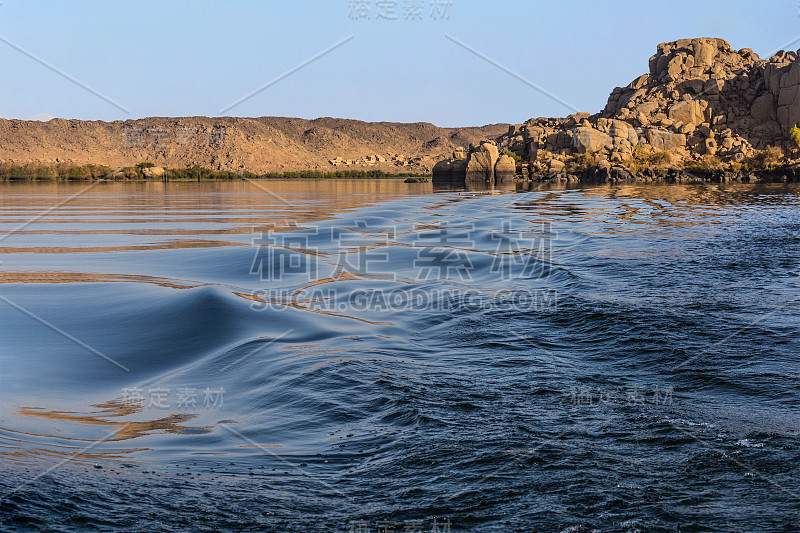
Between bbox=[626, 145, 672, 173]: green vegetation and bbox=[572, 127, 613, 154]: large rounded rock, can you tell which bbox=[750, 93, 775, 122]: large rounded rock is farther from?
bbox=[572, 127, 613, 154]: large rounded rock

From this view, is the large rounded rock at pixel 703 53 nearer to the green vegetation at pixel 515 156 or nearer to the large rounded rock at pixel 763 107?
the large rounded rock at pixel 763 107

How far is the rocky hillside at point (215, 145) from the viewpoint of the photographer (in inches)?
5236

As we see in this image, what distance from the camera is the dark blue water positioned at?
3.69m

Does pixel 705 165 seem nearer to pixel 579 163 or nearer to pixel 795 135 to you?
pixel 579 163

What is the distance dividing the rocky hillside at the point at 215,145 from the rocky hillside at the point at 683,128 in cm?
6337

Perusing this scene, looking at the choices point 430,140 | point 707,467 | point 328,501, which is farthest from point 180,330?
point 430,140

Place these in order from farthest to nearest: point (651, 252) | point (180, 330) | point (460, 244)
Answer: point (460, 244) < point (651, 252) < point (180, 330)

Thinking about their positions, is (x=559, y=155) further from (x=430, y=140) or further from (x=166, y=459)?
(x=430, y=140)

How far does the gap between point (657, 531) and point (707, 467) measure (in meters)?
0.93

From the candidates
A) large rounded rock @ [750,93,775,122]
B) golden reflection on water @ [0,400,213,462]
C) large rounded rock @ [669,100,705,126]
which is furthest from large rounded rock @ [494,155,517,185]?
golden reflection on water @ [0,400,213,462]

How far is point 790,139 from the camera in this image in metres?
69.6

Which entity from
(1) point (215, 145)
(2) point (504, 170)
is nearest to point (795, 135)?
(2) point (504, 170)

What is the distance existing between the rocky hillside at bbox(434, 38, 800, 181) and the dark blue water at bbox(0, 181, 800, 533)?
170 feet

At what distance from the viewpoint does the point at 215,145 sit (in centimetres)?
13700
